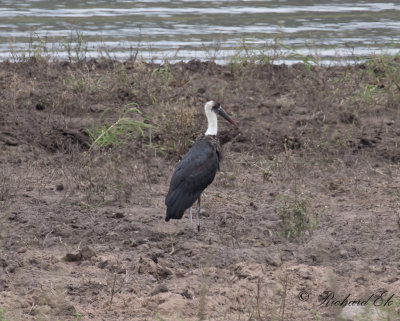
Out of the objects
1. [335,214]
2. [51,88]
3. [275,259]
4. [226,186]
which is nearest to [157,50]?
[51,88]

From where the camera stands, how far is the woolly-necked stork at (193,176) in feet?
21.6

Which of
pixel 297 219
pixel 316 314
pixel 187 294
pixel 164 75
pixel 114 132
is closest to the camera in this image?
pixel 316 314

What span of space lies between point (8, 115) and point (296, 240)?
173 inches

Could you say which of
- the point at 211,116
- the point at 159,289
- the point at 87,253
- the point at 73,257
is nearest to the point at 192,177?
the point at 211,116

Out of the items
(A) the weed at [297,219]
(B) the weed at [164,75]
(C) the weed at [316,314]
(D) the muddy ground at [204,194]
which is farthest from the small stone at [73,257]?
(B) the weed at [164,75]

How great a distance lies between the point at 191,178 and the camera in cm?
677

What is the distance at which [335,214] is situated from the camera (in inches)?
274

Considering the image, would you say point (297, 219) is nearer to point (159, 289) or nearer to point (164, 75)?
point (159, 289)

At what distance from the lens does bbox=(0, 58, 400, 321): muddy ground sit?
16.8 ft

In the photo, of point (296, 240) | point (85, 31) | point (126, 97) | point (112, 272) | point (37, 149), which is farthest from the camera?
point (85, 31)

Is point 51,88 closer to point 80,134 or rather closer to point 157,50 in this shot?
point 80,134

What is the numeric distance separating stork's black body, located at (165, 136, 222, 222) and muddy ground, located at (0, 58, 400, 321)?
270mm

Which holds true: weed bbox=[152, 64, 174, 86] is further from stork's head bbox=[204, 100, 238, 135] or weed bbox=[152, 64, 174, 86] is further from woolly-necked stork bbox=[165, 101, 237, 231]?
woolly-necked stork bbox=[165, 101, 237, 231]

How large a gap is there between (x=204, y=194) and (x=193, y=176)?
2.99 ft
